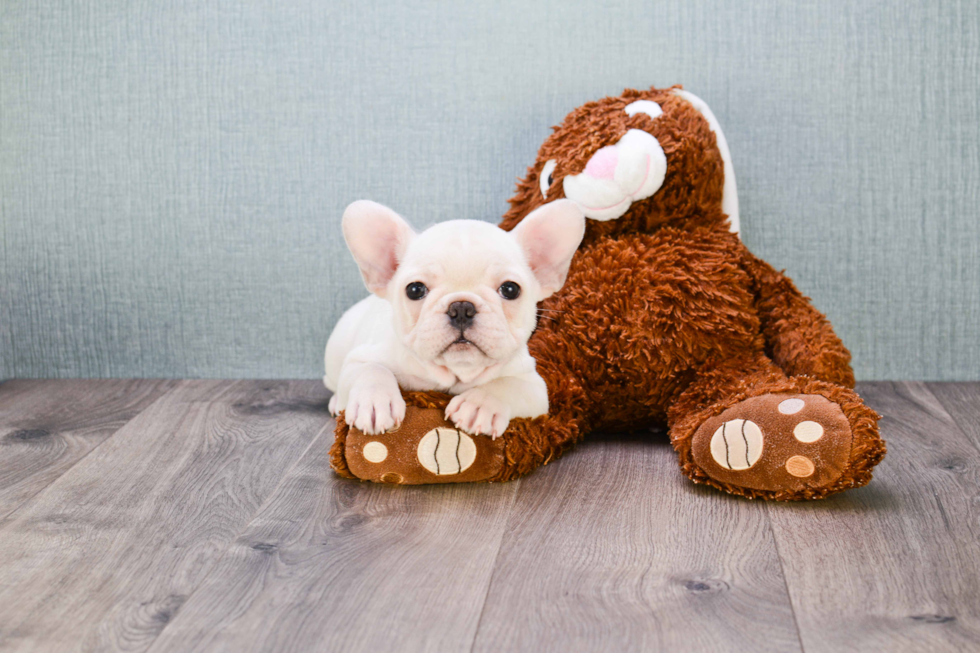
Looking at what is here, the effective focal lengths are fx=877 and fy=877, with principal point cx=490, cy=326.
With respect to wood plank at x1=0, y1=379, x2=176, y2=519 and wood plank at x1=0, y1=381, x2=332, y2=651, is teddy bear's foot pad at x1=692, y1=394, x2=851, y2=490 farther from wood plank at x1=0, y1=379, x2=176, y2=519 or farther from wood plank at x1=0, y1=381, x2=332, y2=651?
wood plank at x1=0, y1=379, x2=176, y2=519

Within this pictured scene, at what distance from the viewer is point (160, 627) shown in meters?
0.82

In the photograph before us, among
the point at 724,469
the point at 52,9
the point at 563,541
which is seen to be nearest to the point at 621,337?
the point at 724,469

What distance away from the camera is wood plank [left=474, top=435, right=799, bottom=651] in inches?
31.6

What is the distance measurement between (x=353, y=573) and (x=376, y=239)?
450mm

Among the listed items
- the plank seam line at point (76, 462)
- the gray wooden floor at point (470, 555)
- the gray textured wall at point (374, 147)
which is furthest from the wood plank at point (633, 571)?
the gray textured wall at point (374, 147)

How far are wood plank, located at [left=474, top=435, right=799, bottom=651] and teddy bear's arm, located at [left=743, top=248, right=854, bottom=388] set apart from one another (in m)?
0.28

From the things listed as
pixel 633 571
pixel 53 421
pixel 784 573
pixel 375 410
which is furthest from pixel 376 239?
pixel 53 421

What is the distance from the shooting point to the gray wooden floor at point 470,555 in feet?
2.65

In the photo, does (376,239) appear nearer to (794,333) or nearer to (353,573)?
(353,573)

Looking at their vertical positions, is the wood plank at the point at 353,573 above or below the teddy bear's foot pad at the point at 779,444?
below

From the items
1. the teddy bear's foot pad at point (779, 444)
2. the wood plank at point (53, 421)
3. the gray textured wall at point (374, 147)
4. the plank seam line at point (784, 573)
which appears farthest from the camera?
the gray textured wall at point (374, 147)

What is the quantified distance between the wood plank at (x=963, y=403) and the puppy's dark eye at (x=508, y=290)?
78 cm

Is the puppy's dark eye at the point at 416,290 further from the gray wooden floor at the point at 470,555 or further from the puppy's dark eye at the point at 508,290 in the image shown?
the gray wooden floor at the point at 470,555

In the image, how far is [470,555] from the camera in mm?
971
